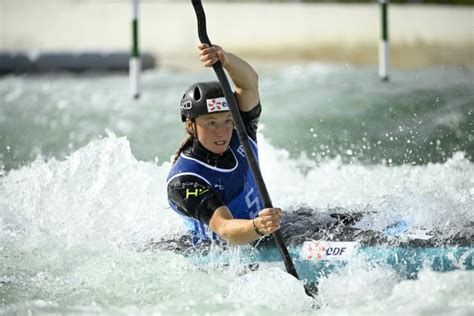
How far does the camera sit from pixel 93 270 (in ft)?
18.4

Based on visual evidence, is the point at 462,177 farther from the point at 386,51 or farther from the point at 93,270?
the point at 386,51

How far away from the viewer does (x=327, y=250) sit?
5152 millimetres

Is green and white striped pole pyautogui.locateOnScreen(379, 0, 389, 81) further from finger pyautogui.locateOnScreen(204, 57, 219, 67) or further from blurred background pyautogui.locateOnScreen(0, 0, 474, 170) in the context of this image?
finger pyautogui.locateOnScreen(204, 57, 219, 67)

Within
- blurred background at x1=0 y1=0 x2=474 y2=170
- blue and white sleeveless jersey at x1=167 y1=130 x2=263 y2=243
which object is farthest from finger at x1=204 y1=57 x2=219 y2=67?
blurred background at x1=0 y1=0 x2=474 y2=170

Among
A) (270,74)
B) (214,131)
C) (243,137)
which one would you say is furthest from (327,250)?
(270,74)

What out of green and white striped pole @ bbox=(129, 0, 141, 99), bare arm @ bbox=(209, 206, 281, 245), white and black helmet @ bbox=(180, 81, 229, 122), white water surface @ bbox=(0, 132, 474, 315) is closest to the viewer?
bare arm @ bbox=(209, 206, 281, 245)

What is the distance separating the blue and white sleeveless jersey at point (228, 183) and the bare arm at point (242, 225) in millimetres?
251

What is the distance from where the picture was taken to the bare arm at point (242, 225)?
15.4ft

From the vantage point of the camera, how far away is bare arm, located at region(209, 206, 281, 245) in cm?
469

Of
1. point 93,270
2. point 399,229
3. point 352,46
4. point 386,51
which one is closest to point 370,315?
point 399,229

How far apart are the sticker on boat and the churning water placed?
0.10 m

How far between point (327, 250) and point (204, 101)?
954 mm

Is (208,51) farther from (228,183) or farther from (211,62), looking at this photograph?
(228,183)

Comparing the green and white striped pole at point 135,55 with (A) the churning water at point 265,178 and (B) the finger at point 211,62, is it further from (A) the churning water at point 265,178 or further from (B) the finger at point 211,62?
(B) the finger at point 211,62
